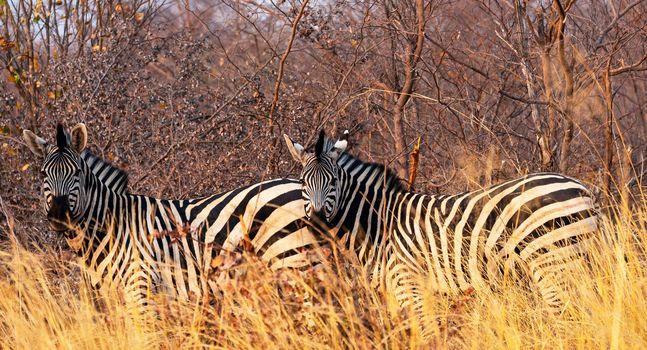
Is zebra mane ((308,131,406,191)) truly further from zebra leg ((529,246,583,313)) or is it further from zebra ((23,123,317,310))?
zebra leg ((529,246,583,313))

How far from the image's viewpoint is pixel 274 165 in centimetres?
665

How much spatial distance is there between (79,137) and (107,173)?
0.30m

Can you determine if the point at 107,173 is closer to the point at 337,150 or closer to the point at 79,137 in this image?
the point at 79,137

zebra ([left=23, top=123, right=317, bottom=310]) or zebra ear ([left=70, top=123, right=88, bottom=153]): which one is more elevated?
zebra ear ([left=70, top=123, right=88, bottom=153])

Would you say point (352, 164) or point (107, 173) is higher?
point (352, 164)

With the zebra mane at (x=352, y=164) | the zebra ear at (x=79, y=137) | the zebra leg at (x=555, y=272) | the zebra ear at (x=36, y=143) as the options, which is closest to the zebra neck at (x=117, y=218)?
the zebra ear at (x=79, y=137)

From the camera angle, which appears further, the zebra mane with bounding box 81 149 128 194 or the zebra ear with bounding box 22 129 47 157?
the zebra mane with bounding box 81 149 128 194

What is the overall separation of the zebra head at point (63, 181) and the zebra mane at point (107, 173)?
0.48 ft

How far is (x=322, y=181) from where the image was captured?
4918 mm

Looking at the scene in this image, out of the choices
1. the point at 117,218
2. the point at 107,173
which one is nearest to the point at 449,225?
the point at 117,218

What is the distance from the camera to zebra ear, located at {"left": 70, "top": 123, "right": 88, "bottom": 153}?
16.0 feet

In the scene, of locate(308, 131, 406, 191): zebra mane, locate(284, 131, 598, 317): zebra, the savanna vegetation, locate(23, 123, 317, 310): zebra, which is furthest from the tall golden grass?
locate(308, 131, 406, 191): zebra mane

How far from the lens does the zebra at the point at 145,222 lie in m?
4.73

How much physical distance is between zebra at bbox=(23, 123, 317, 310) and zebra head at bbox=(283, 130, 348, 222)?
122mm
